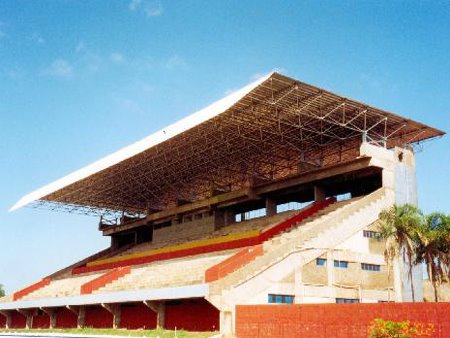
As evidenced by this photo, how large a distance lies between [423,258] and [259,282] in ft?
35.9

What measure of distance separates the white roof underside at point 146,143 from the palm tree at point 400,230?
12.4 meters

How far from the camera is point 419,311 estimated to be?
23203 mm

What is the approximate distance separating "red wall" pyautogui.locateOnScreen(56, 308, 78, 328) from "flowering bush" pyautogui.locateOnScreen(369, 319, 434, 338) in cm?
3491

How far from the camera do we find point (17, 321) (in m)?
62.3

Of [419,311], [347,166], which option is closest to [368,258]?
[347,166]

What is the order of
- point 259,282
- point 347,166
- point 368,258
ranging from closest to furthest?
point 259,282
point 368,258
point 347,166

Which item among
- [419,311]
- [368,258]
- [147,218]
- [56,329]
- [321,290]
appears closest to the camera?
[419,311]

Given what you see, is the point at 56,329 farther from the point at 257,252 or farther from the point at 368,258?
the point at 368,258

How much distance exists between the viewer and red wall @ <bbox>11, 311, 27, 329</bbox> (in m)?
60.9

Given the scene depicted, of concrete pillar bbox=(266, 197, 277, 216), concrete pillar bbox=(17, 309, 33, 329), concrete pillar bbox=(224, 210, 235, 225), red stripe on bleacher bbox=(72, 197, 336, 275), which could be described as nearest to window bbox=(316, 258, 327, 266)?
red stripe on bleacher bbox=(72, 197, 336, 275)

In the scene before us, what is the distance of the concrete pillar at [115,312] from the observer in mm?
44444

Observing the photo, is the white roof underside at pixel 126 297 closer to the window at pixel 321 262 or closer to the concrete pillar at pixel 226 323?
the concrete pillar at pixel 226 323

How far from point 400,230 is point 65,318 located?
106ft

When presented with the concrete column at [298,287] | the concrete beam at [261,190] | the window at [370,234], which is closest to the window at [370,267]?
the window at [370,234]
